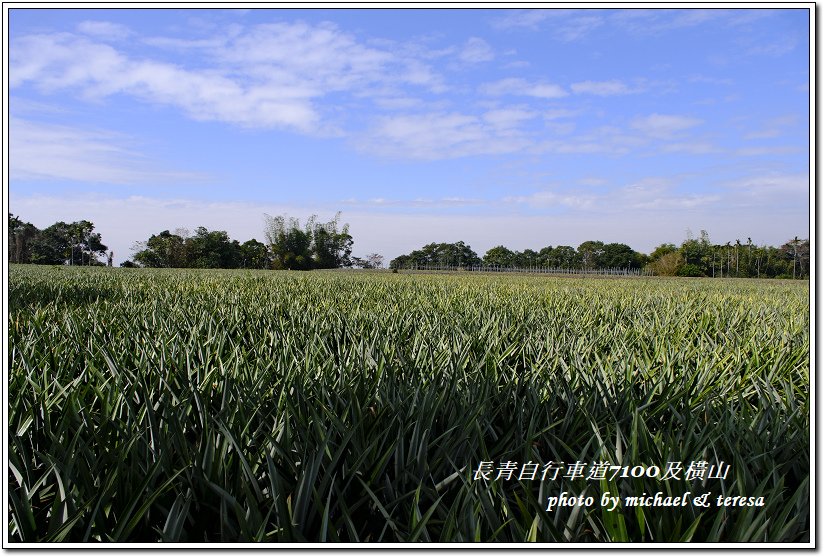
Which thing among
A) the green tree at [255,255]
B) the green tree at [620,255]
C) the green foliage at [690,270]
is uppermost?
the green tree at [255,255]

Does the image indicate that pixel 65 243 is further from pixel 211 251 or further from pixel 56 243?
pixel 211 251

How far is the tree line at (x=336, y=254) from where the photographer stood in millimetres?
1769

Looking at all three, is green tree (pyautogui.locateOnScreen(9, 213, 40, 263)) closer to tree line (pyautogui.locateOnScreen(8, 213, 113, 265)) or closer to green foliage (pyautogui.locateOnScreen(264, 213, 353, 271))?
tree line (pyautogui.locateOnScreen(8, 213, 113, 265))

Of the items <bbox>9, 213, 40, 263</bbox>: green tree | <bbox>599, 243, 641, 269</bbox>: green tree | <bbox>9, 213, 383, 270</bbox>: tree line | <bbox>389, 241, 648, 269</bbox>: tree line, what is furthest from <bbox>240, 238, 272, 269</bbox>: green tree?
<bbox>9, 213, 40, 263</bbox>: green tree

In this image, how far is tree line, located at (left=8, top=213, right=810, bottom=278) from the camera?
5.80 ft

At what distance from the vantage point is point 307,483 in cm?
87

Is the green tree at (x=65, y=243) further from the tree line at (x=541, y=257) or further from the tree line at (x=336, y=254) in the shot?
the tree line at (x=541, y=257)

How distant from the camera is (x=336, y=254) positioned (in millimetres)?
17125

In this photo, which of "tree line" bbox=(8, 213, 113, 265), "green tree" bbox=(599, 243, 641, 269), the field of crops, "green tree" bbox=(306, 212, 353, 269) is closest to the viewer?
the field of crops

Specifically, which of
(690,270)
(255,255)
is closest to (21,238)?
(690,270)

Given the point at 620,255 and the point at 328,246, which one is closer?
the point at 620,255

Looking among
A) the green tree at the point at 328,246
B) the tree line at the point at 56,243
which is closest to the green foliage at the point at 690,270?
the tree line at the point at 56,243

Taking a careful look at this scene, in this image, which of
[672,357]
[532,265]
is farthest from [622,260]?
[532,265]

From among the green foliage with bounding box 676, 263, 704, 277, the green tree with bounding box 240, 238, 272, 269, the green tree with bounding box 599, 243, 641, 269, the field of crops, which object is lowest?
the field of crops
